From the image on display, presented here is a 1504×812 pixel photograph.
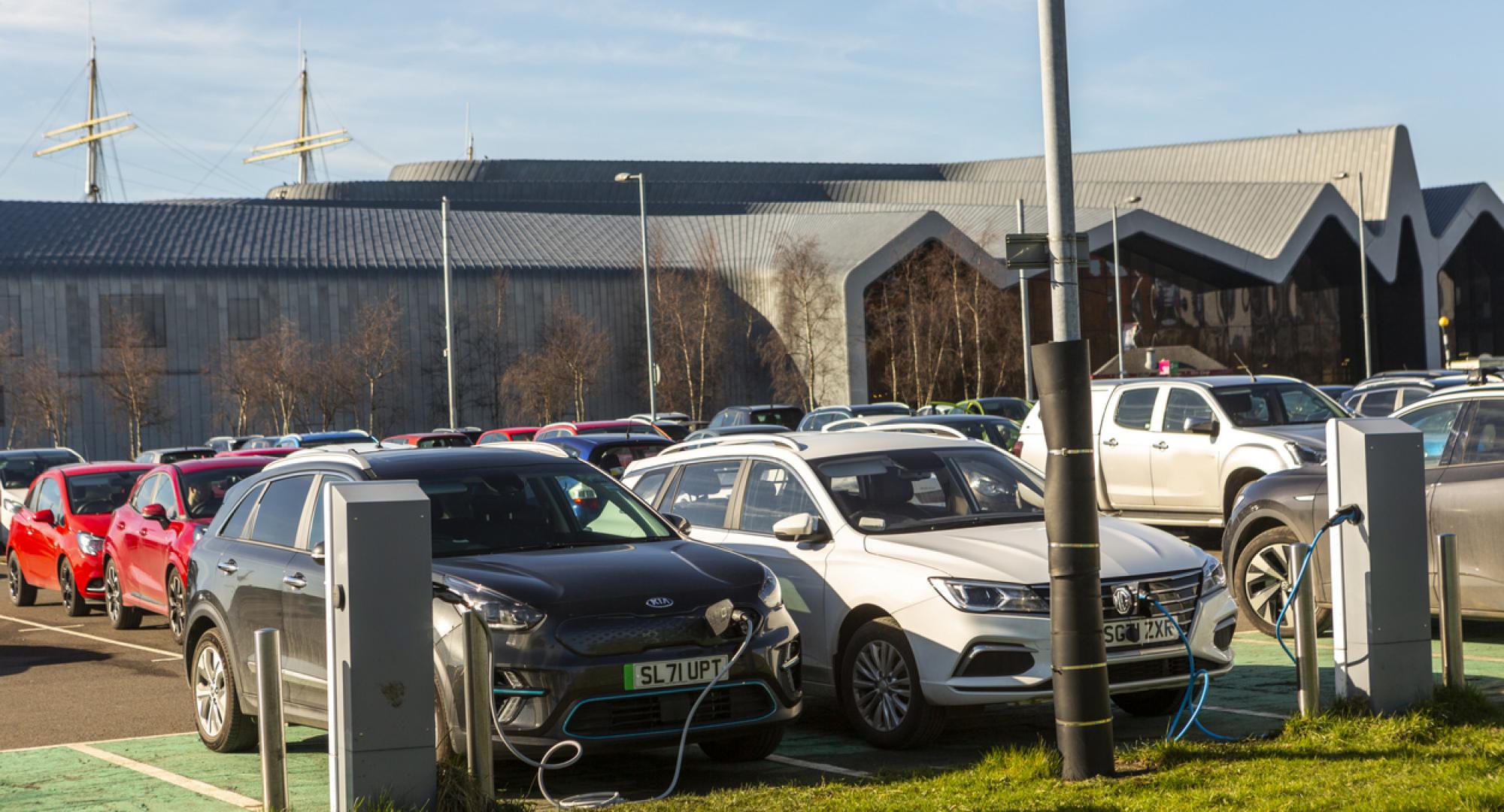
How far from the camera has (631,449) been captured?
19.7m

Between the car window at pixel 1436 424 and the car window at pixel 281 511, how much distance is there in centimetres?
700

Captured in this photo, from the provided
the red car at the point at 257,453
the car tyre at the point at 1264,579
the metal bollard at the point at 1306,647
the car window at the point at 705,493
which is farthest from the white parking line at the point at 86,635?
the metal bollard at the point at 1306,647

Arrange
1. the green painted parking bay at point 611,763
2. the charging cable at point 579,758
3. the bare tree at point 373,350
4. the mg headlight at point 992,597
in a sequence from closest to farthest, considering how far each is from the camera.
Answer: the charging cable at point 579,758 < the green painted parking bay at point 611,763 < the mg headlight at point 992,597 < the bare tree at point 373,350

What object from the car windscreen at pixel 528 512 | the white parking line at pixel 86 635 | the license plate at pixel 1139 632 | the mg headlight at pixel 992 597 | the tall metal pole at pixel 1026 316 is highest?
the tall metal pole at pixel 1026 316

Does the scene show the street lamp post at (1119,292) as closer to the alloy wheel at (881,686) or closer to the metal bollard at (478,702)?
the alloy wheel at (881,686)

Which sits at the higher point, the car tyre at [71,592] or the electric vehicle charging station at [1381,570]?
the electric vehicle charging station at [1381,570]

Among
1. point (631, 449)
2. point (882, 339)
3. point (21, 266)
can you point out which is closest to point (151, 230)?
Result: point (21, 266)

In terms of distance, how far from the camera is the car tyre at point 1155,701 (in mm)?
8859

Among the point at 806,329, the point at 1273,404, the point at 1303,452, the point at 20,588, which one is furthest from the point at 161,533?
the point at 806,329

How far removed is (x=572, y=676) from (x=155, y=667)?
679cm

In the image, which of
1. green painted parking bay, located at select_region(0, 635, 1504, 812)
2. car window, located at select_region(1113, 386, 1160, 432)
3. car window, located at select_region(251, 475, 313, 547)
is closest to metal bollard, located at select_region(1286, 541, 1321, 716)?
green painted parking bay, located at select_region(0, 635, 1504, 812)

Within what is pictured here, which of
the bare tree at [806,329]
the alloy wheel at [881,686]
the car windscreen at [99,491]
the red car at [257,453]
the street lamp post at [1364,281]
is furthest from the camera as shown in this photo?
the bare tree at [806,329]

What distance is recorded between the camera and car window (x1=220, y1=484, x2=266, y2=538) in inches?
359

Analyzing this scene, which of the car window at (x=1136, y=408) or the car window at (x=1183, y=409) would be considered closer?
the car window at (x=1183, y=409)
